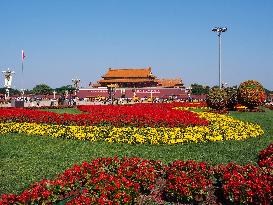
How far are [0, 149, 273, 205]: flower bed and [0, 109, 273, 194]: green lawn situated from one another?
1.14 metres

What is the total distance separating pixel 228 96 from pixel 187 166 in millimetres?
19161

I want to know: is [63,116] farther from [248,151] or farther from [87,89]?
[87,89]

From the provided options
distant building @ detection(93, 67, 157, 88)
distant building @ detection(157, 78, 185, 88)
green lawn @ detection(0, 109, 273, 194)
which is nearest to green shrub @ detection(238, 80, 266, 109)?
green lawn @ detection(0, 109, 273, 194)

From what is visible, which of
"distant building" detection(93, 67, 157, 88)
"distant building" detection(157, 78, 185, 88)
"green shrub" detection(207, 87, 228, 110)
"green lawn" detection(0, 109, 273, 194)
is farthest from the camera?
"distant building" detection(157, 78, 185, 88)

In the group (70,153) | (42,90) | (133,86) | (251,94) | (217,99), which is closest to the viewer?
(70,153)

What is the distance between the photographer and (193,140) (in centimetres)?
1094

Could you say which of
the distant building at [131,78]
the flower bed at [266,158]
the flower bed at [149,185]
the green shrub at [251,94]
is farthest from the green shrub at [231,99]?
the distant building at [131,78]

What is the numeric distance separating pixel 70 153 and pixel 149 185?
3830mm

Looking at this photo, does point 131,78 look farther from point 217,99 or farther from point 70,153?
point 70,153

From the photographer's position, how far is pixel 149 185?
20.1 ft

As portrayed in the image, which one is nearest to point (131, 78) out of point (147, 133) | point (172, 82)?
point (172, 82)

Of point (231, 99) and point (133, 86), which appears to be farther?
point (133, 86)

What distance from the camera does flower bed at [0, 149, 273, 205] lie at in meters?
5.05

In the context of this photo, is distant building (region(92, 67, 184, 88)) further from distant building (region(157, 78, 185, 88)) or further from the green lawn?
the green lawn
